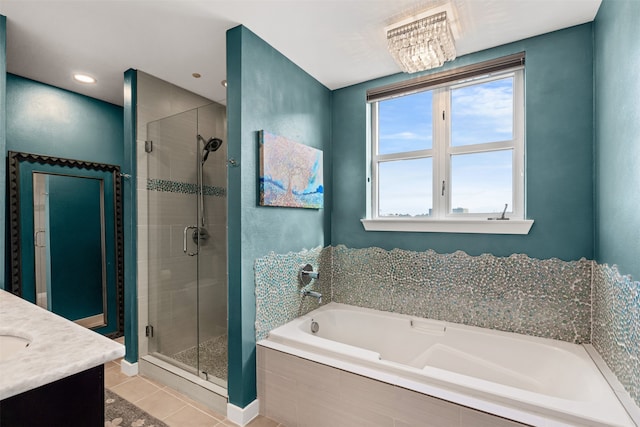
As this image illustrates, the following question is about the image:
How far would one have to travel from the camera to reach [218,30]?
1.99 metres

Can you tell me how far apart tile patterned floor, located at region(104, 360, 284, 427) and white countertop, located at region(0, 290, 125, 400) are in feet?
3.86

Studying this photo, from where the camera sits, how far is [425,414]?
1.47 m

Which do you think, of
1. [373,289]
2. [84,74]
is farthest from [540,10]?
[84,74]

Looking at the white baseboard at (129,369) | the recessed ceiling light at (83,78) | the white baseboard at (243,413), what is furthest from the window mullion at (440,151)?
the recessed ceiling light at (83,78)

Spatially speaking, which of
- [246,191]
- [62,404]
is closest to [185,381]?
[246,191]

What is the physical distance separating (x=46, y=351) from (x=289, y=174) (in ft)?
5.40

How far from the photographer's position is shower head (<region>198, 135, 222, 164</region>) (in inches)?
99.3

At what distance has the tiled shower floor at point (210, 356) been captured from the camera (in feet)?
7.78

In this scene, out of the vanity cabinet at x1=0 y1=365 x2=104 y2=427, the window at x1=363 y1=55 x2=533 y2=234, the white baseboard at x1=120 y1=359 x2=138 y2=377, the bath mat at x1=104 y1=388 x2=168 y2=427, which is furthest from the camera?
the white baseboard at x1=120 y1=359 x2=138 y2=377

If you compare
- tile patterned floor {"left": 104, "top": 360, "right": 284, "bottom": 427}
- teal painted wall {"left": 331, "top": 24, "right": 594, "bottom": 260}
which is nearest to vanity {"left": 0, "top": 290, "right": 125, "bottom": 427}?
tile patterned floor {"left": 104, "top": 360, "right": 284, "bottom": 427}

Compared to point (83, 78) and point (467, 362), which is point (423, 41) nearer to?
point (467, 362)

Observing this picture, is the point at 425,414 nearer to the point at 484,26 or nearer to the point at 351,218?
the point at 351,218

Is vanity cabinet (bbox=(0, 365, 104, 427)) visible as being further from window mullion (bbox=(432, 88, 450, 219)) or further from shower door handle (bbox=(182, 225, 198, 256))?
window mullion (bbox=(432, 88, 450, 219))

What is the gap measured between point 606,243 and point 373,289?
1.55 metres
